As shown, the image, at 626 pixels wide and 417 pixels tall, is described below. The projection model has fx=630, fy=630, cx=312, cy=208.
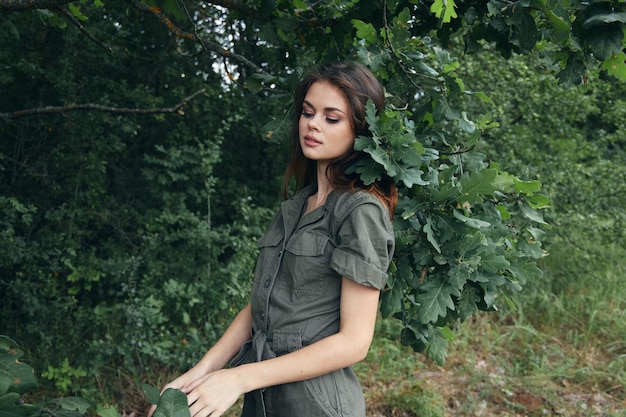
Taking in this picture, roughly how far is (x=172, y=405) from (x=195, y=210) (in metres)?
4.32

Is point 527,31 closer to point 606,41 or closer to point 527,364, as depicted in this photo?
point 606,41

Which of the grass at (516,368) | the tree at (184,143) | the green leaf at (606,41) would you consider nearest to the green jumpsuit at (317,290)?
the tree at (184,143)

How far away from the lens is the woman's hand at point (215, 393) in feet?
4.76

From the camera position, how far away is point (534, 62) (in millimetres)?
5668

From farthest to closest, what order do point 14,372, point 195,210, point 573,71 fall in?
1. point 195,210
2. point 573,71
3. point 14,372

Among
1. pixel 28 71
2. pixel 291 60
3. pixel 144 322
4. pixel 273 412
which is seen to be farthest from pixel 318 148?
pixel 28 71

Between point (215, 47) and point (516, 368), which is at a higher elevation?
point (215, 47)

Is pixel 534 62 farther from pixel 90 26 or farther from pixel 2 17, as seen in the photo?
pixel 2 17

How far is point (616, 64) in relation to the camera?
187 cm

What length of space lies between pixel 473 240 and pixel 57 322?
3.54 m

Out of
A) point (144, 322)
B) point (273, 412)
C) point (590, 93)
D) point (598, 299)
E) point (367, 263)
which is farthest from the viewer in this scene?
point (590, 93)

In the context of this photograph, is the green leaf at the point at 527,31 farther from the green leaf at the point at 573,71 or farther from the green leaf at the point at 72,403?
the green leaf at the point at 72,403

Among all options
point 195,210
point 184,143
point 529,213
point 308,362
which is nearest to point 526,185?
point 529,213

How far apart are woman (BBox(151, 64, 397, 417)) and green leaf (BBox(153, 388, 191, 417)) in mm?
35
